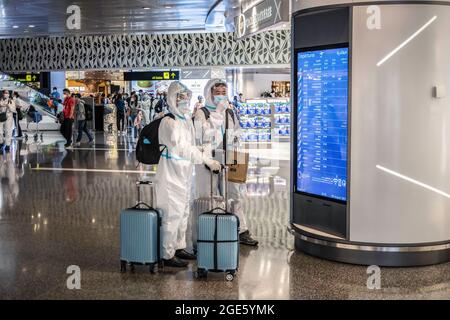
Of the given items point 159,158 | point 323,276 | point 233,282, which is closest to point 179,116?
point 159,158

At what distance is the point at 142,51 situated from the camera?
26.6 metres

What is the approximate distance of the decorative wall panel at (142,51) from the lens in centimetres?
2455

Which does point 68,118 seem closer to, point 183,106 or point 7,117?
point 7,117

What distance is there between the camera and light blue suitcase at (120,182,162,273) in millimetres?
5656

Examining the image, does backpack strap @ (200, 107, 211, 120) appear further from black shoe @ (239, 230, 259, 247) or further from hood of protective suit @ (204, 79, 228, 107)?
black shoe @ (239, 230, 259, 247)

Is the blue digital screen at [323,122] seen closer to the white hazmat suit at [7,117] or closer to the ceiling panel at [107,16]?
the ceiling panel at [107,16]

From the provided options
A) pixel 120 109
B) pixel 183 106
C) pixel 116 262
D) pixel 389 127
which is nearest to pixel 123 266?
pixel 116 262

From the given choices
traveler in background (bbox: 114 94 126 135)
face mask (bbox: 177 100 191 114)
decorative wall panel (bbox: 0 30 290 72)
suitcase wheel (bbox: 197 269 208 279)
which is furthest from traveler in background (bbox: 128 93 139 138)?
suitcase wheel (bbox: 197 269 208 279)

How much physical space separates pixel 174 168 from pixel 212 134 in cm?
97

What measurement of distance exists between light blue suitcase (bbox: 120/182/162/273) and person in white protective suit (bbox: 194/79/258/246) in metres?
0.99

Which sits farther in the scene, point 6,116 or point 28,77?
point 28,77

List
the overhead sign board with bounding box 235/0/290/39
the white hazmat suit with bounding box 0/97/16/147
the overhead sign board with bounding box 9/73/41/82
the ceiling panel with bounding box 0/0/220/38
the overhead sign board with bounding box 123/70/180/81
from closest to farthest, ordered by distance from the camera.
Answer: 1. the overhead sign board with bounding box 235/0/290/39
2. the ceiling panel with bounding box 0/0/220/38
3. the white hazmat suit with bounding box 0/97/16/147
4. the overhead sign board with bounding box 123/70/180/81
5. the overhead sign board with bounding box 9/73/41/82

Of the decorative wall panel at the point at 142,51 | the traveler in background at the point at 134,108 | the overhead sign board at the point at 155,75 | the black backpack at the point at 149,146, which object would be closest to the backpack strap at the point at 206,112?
the black backpack at the point at 149,146
